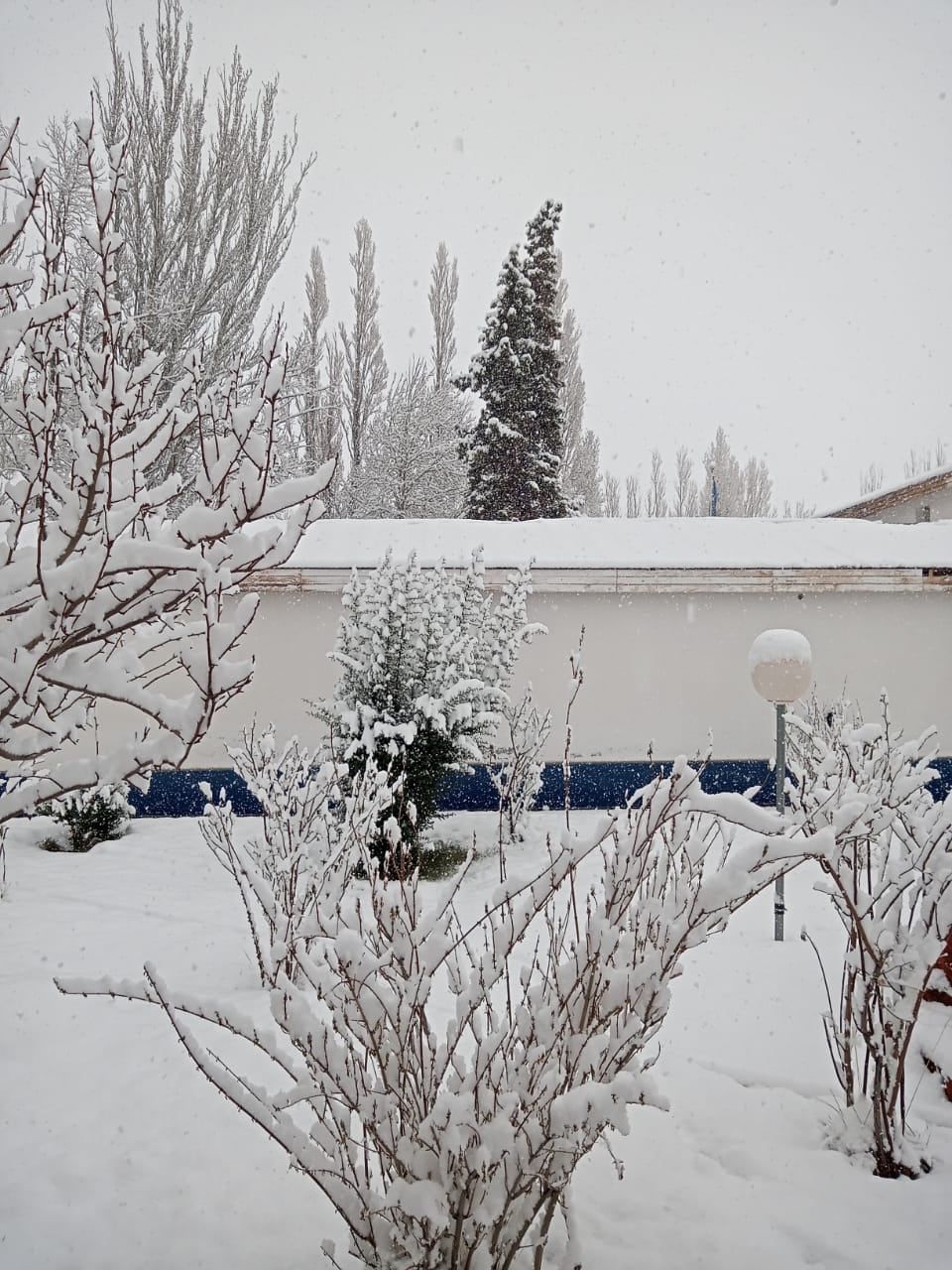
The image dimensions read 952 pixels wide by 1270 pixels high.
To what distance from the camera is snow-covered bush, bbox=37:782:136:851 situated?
6.86m

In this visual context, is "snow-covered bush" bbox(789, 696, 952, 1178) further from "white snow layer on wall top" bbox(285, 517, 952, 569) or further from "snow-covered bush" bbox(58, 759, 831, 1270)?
"white snow layer on wall top" bbox(285, 517, 952, 569)

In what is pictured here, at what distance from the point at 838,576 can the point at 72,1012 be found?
761 cm

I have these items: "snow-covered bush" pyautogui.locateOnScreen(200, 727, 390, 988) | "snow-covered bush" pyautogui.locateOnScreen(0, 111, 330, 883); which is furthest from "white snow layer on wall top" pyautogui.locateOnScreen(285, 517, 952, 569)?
"snow-covered bush" pyautogui.locateOnScreen(0, 111, 330, 883)

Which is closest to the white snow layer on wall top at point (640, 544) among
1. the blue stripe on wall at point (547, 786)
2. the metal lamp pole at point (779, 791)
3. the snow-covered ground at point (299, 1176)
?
the blue stripe on wall at point (547, 786)

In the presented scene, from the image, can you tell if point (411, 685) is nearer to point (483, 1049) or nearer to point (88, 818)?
point (88, 818)

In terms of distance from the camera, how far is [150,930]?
471 cm

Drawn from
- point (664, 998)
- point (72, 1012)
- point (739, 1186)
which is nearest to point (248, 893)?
point (72, 1012)

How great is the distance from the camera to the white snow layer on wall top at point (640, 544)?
26.7ft

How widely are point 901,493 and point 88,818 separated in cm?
1195

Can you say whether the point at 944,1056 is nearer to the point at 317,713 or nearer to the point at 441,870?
the point at 441,870

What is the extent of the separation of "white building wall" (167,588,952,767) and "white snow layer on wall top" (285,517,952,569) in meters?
0.41

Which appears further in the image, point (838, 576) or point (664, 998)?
point (838, 576)

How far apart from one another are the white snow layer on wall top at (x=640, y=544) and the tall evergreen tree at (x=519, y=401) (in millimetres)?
7290

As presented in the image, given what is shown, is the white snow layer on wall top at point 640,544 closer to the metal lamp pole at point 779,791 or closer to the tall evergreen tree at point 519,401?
the metal lamp pole at point 779,791
